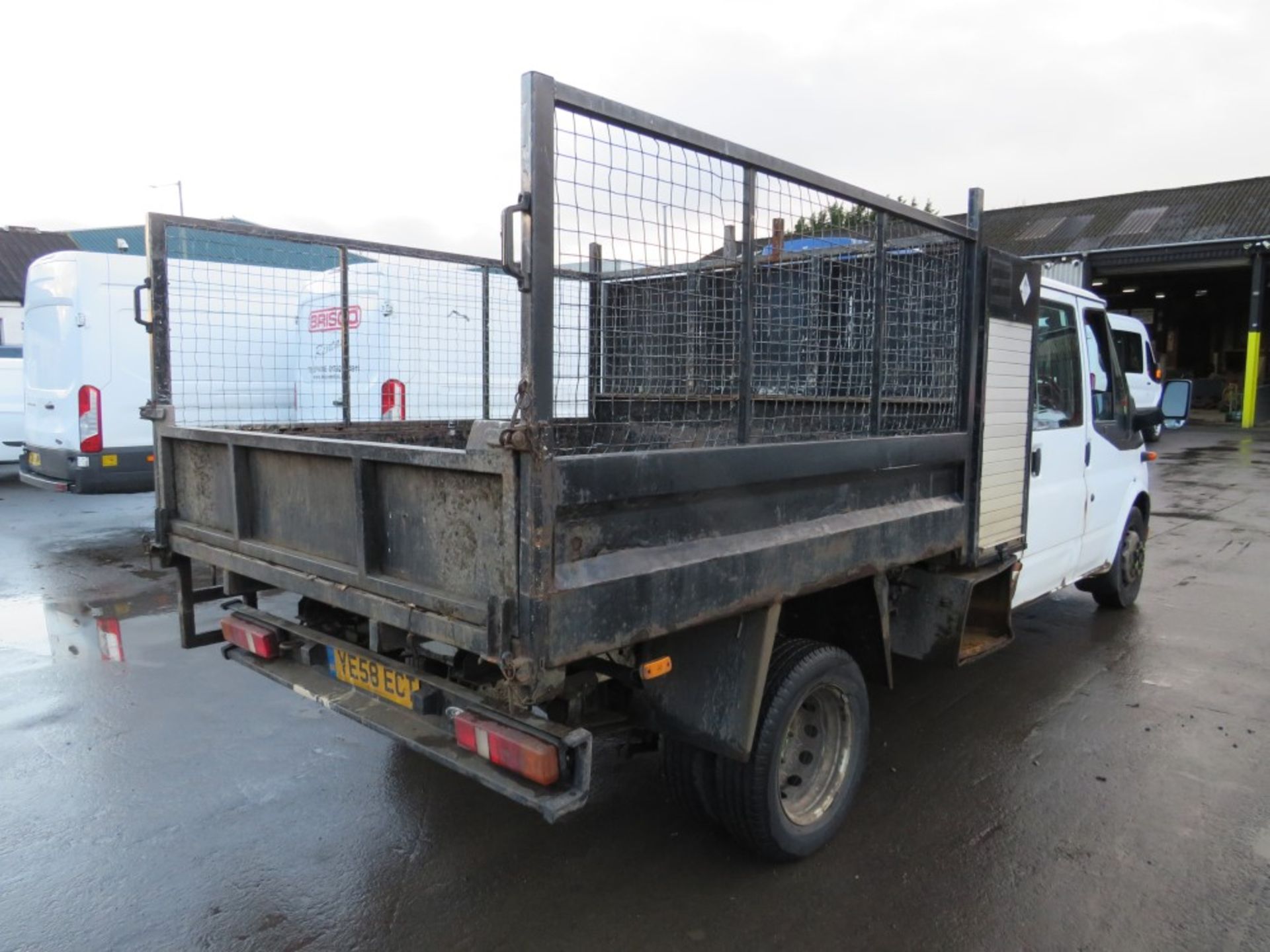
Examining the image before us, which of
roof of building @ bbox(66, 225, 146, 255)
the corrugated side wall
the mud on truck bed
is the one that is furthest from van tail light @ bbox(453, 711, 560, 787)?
roof of building @ bbox(66, 225, 146, 255)

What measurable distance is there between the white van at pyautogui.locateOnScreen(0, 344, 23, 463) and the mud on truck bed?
→ 10.8m

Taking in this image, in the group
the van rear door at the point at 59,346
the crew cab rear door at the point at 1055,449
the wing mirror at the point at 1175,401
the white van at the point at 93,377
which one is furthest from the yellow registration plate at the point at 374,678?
the van rear door at the point at 59,346

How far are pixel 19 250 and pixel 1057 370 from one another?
3971 cm

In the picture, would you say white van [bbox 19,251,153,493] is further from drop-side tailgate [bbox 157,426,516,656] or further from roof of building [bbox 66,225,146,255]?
roof of building [bbox 66,225,146,255]

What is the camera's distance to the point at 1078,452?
511cm

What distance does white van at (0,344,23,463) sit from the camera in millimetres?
13180

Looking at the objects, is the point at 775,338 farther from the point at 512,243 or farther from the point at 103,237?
the point at 103,237

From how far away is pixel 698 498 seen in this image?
2.64 meters

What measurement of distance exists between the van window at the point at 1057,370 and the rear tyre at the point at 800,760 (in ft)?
6.90

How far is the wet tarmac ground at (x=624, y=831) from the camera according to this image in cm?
284

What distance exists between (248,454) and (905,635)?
2998mm

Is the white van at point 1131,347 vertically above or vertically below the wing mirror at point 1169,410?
above

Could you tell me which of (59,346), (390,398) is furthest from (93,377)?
(390,398)

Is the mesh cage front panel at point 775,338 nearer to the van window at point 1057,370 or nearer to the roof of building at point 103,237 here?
the van window at point 1057,370
